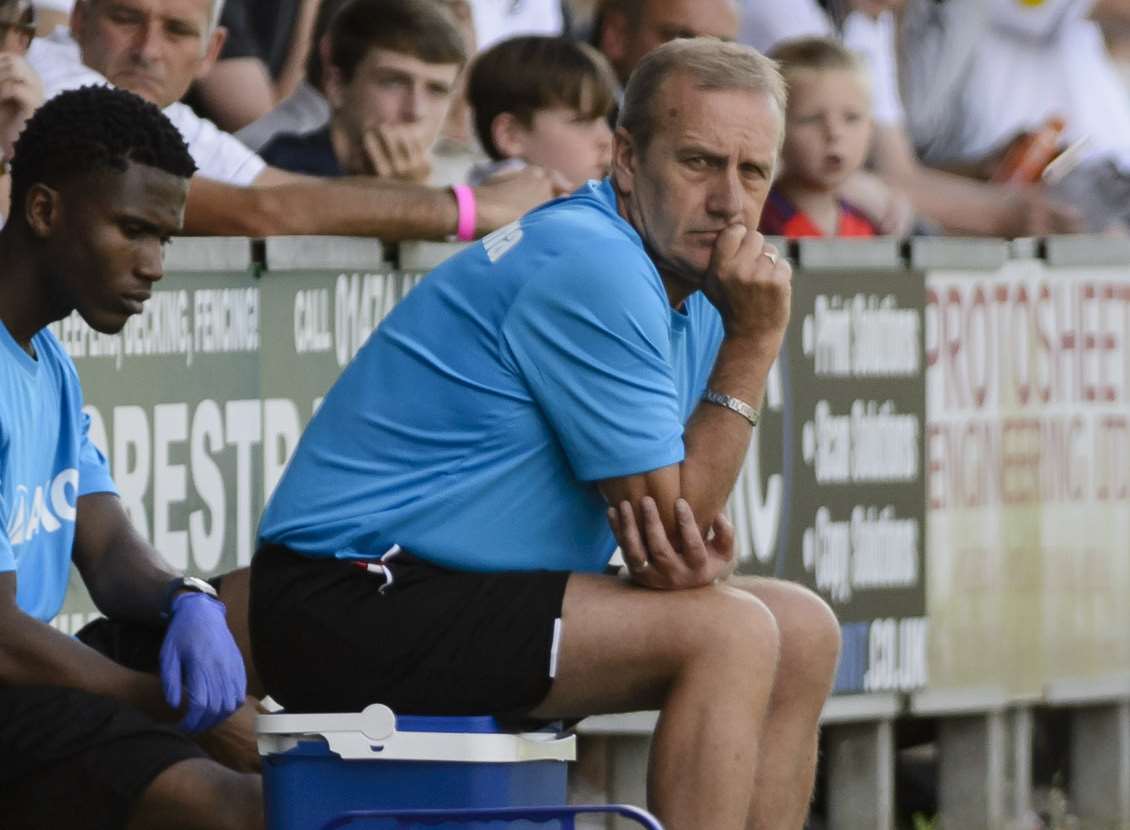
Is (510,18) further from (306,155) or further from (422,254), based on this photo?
(422,254)

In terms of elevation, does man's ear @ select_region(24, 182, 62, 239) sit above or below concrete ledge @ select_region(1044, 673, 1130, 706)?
above

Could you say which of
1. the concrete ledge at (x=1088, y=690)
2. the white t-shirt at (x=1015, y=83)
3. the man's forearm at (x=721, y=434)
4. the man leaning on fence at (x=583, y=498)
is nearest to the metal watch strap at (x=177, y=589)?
the man leaning on fence at (x=583, y=498)

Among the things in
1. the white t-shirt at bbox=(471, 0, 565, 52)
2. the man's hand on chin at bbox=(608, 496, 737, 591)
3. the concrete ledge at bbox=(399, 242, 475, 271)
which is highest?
the white t-shirt at bbox=(471, 0, 565, 52)

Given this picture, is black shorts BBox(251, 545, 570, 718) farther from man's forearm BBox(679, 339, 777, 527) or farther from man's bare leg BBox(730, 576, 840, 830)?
man's bare leg BBox(730, 576, 840, 830)

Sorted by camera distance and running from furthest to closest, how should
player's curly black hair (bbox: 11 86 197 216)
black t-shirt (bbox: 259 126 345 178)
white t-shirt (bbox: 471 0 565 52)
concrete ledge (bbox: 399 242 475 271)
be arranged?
white t-shirt (bbox: 471 0 565 52)
black t-shirt (bbox: 259 126 345 178)
concrete ledge (bbox: 399 242 475 271)
player's curly black hair (bbox: 11 86 197 216)

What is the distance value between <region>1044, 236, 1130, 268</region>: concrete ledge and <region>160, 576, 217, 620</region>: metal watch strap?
371 cm

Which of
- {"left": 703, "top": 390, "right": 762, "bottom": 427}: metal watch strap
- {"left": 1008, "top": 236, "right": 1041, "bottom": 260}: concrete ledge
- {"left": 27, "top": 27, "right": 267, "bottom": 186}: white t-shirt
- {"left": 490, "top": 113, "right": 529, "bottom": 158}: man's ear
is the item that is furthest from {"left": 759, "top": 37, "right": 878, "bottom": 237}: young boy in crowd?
{"left": 703, "top": 390, "right": 762, "bottom": 427}: metal watch strap

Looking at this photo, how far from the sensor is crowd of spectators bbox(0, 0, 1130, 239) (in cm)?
632

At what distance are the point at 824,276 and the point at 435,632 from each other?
2.94 m

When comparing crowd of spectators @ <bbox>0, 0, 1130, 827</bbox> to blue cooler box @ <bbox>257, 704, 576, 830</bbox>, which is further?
crowd of spectators @ <bbox>0, 0, 1130, 827</bbox>

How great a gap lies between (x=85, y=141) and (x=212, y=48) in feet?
8.54

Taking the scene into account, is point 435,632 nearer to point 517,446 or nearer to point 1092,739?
point 517,446

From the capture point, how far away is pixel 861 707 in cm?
688

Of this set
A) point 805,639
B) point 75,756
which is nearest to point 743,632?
point 805,639
